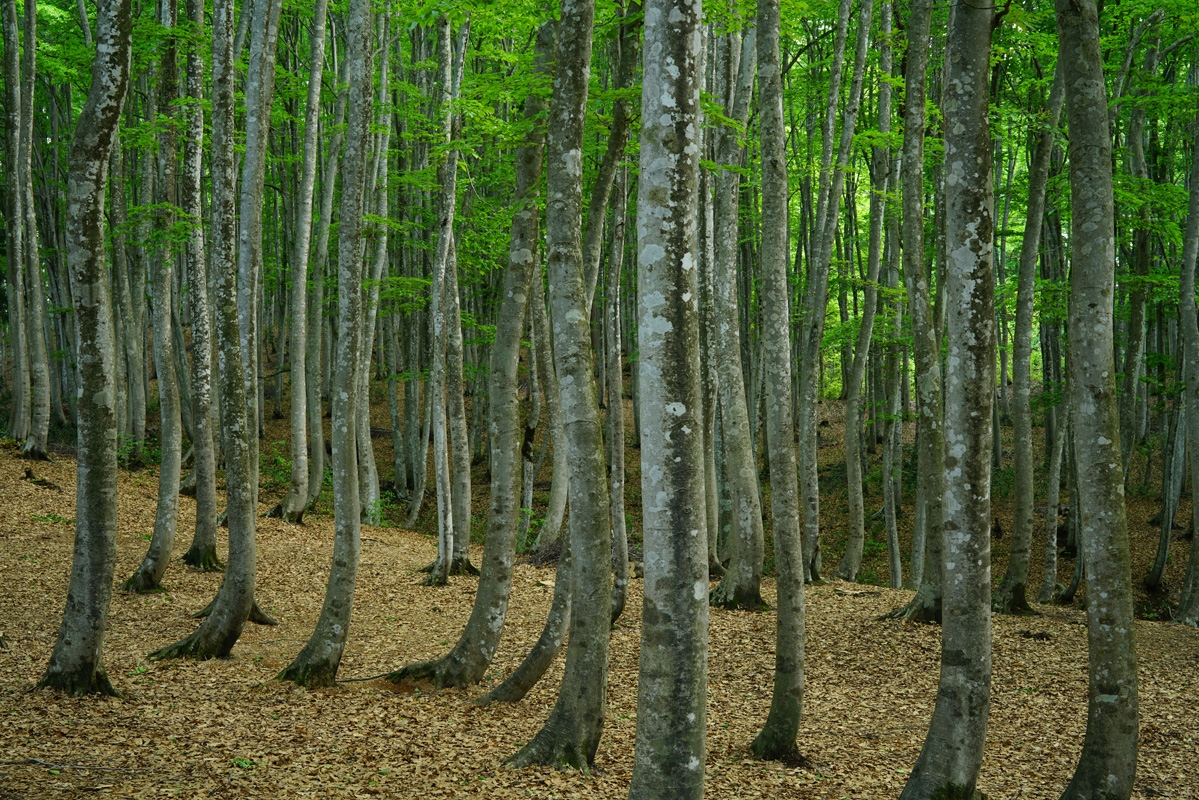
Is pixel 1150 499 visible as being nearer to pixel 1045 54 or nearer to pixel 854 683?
pixel 1045 54

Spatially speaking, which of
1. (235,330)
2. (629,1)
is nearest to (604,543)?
(629,1)

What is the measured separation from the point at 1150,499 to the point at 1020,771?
48.8 feet

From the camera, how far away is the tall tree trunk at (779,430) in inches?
217

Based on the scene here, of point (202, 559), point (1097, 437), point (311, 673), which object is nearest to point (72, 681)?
point (311, 673)

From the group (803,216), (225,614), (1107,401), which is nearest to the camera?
(1107,401)

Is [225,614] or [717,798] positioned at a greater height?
[225,614]

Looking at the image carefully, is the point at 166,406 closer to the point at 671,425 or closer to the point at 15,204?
the point at 15,204

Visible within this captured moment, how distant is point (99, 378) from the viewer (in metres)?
5.45

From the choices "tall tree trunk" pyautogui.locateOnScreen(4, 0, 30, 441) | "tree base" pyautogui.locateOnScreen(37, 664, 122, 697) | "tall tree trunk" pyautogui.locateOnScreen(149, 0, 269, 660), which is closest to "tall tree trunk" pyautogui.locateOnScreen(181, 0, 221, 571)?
"tall tree trunk" pyautogui.locateOnScreen(149, 0, 269, 660)

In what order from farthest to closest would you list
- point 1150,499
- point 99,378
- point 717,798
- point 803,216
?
1. point 803,216
2. point 1150,499
3. point 99,378
4. point 717,798

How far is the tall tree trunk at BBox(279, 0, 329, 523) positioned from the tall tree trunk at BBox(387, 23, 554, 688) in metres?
5.02

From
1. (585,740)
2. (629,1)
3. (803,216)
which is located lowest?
(585,740)

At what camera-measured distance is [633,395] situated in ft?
34.4

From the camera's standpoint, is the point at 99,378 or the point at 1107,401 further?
the point at 99,378
